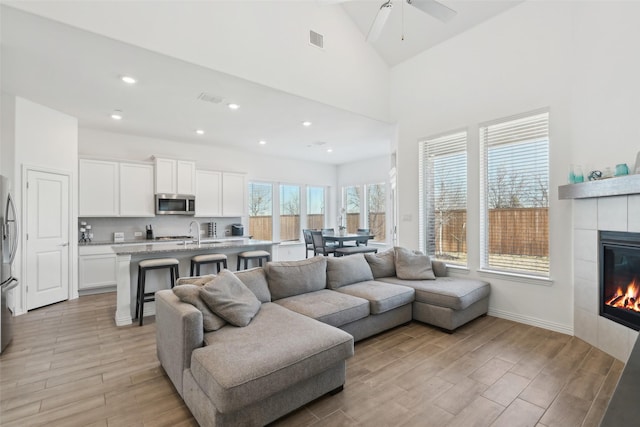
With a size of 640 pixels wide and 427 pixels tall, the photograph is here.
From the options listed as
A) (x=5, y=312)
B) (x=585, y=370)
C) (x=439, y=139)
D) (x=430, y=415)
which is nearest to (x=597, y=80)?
(x=439, y=139)

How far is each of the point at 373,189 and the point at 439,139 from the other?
12.2 feet

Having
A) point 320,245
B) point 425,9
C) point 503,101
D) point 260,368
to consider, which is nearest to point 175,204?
point 320,245

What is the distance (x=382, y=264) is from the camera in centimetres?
428

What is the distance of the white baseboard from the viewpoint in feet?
11.1

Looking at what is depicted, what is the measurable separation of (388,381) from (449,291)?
1.47 metres

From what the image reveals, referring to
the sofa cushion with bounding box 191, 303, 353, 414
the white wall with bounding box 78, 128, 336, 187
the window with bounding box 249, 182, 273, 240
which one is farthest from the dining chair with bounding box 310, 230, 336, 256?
the sofa cushion with bounding box 191, 303, 353, 414

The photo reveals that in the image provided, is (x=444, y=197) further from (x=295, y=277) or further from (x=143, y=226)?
(x=143, y=226)

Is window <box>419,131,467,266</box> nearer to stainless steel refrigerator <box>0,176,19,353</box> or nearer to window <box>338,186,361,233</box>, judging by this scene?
window <box>338,186,361,233</box>

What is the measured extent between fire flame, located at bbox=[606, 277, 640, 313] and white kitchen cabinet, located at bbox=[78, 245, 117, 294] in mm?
6885

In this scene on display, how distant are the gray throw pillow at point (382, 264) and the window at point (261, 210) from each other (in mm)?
4213

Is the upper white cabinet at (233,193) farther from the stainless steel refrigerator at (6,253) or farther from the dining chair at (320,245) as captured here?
the stainless steel refrigerator at (6,253)

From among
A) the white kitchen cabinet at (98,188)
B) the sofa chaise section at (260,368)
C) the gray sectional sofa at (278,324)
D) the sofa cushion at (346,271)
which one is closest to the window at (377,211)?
the sofa cushion at (346,271)

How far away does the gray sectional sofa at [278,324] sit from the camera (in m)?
1.74

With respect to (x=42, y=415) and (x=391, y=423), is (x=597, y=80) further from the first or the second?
(x=42, y=415)
